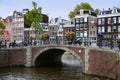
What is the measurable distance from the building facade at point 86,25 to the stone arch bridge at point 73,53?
17.5 metres

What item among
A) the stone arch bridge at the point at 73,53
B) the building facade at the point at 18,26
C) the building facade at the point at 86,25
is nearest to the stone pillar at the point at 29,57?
the stone arch bridge at the point at 73,53

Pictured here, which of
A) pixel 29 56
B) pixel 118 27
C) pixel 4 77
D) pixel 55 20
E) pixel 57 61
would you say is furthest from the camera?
pixel 55 20

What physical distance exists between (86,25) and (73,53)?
1197 inches

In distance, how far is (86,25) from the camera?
64.2 meters

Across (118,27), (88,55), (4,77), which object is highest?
(118,27)

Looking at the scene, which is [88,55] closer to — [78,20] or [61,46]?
[61,46]

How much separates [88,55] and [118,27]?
27309 millimetres

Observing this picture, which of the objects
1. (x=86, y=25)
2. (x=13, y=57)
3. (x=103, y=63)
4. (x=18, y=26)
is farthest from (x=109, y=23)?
(x=18, y=26)

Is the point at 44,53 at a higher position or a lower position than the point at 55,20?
lower

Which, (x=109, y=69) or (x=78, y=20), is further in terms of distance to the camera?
(x=78, y=20)

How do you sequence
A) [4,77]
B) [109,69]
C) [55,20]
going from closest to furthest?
[109,69] < [4,77] < [55,20]

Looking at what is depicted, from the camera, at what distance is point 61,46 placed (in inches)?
1451

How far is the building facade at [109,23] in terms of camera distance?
57.0 meters

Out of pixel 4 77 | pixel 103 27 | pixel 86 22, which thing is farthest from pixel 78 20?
pixel 4 77
